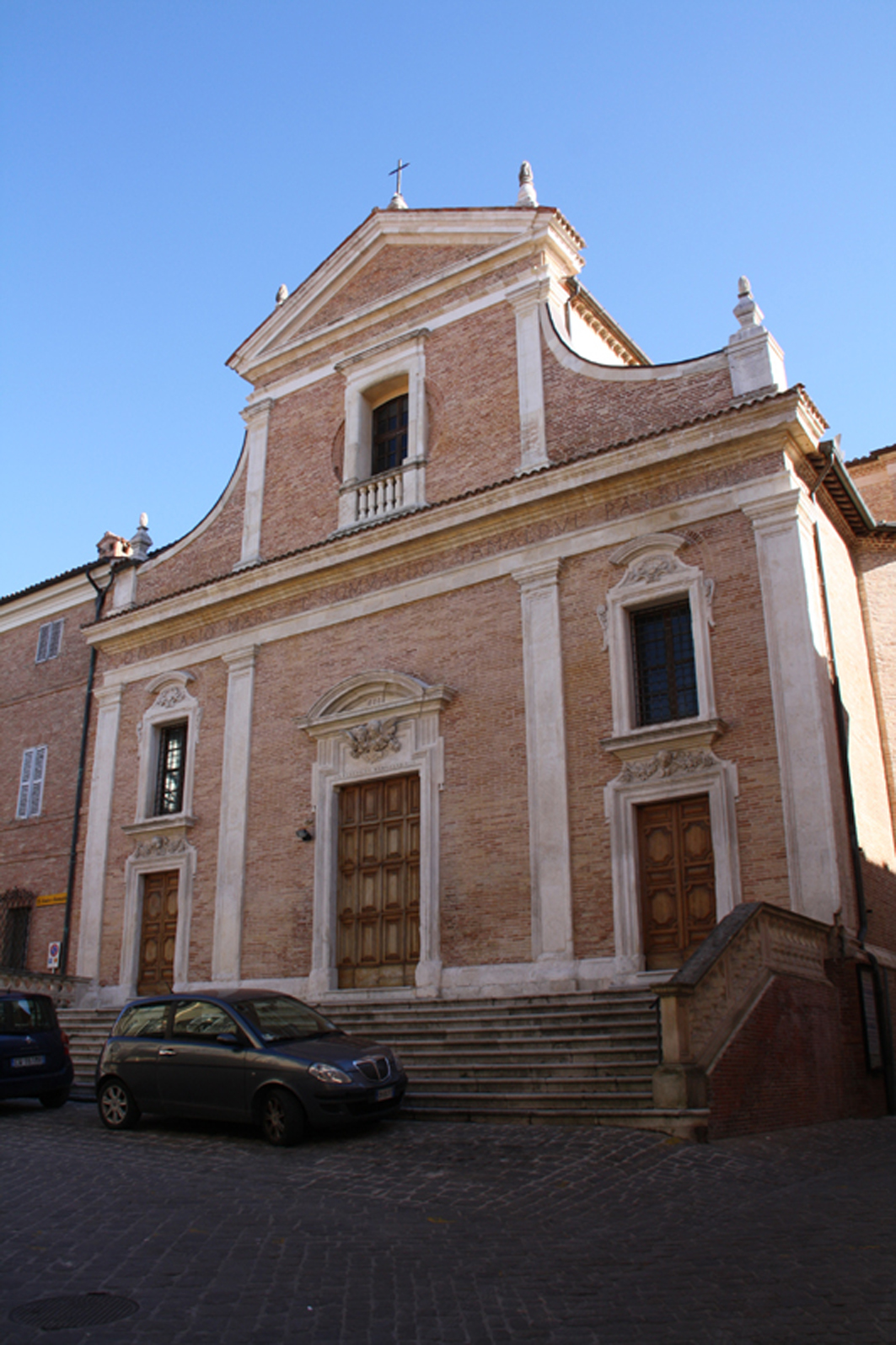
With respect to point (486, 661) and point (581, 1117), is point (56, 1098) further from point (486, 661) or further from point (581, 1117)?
point (486, 661)

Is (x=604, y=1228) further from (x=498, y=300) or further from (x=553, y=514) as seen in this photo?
(x=498, y=300)

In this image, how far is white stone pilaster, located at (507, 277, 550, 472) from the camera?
16953 millimetres

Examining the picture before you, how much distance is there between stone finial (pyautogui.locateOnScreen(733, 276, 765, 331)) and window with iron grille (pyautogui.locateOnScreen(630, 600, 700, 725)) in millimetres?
3921

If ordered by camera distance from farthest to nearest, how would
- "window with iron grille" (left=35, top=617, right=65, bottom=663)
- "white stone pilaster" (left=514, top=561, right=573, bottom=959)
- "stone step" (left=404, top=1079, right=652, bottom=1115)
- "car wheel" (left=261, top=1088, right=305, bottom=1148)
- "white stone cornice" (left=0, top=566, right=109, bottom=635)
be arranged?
"window with iron grille" (left=35, top=617, right=65, bottom=663), "white stone cornice" (left=0, top=566, right=109, bottom=635), "white stone pilaster" (left=514, top=561, right=573, bottom=959), "stone step" (left=404, top=1079, right=652, bottom=1115), "car wheel" (left=261, top=1088, right=305, bottom=1148)

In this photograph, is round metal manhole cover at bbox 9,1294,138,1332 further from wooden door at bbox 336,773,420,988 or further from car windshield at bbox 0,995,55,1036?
wooden door at bbox 336,773,420,988

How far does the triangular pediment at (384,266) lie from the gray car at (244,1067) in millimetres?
12715

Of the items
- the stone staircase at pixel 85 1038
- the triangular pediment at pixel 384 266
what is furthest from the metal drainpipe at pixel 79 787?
the triangular pediment at pixel 384 266

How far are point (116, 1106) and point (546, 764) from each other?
22.5 ft

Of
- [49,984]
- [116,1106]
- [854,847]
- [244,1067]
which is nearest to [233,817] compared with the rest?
[49,984]

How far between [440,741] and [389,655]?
1.92 meters

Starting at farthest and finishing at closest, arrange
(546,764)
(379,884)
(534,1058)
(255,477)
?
(255,477), (379,884), (546,764), (534,1058)

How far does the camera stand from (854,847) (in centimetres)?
1340

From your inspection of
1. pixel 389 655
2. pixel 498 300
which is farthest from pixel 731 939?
pixel 498 300

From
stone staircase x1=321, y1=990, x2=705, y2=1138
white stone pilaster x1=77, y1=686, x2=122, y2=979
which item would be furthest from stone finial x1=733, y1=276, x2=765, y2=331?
white stone pilaster x1=77, y1=686, x2=122, y2=979
